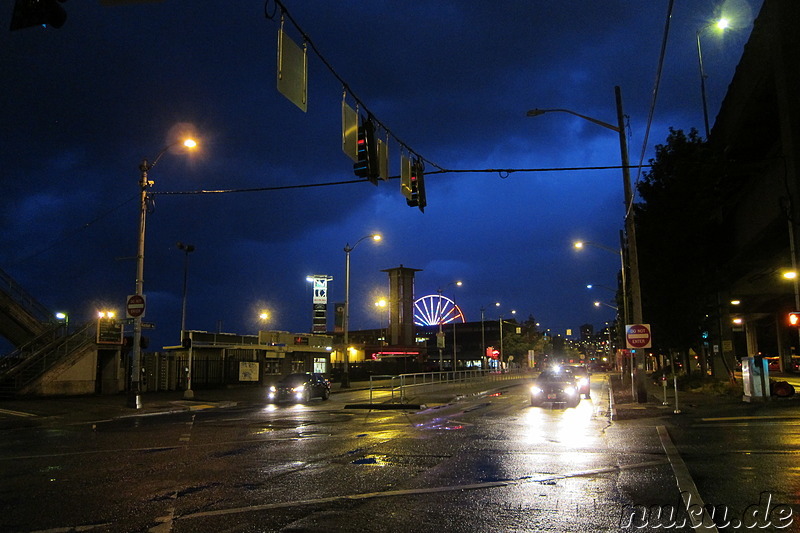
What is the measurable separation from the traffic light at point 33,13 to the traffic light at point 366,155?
7.05m

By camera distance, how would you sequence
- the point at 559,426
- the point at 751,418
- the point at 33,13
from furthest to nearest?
the point at 751,418 → the point at 559,426 → the point at 33,13

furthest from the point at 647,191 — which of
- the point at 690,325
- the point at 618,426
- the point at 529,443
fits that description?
the point at 529,443

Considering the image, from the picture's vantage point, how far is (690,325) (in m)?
31.3

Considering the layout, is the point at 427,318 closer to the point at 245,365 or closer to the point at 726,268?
the point at 245,365

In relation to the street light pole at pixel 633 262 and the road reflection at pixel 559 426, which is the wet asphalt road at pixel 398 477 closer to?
the road reflection at pixel 559 426

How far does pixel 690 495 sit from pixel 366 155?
28.7ft

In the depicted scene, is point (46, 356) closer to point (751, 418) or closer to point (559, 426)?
point (559, 426)

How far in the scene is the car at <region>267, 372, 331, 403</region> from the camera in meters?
29.5

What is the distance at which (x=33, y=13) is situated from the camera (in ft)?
20.8

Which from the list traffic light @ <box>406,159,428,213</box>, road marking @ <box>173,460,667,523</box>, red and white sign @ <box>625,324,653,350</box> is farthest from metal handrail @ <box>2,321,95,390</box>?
road marking @ <box>173,460,667,523</box>

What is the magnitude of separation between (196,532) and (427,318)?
8785 centimetres

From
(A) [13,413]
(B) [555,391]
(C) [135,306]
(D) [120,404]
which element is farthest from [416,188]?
(D) [120,404]

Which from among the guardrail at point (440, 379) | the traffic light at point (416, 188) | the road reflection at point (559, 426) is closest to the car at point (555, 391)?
the road reflection at point (559, 426)

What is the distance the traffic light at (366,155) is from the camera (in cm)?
1302
